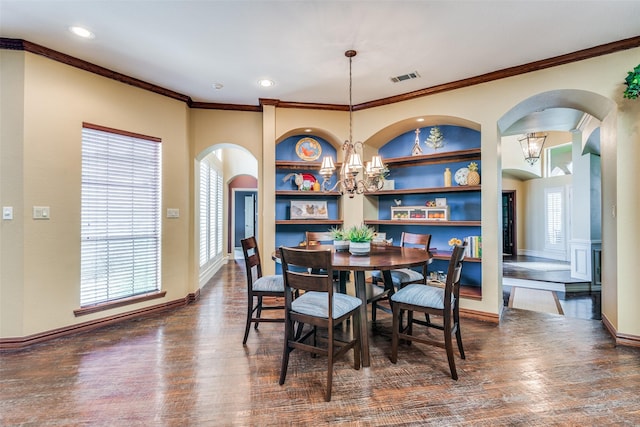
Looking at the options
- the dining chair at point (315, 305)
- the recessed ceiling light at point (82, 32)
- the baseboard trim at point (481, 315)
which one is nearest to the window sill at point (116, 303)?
the dining chair at point (315, 305)

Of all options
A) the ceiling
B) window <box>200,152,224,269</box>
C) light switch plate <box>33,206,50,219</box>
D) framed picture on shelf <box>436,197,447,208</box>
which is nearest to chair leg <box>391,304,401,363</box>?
framed picture on shelf <box>436,197,447,208</box>

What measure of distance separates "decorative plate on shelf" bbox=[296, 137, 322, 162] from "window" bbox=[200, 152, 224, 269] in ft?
6.07

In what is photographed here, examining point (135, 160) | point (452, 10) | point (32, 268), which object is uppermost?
point (452, 10)

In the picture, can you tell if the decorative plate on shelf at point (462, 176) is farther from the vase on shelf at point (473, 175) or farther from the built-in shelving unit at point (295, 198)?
the built-in shelving unit at point (295, 198)

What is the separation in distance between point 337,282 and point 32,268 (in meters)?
2.80

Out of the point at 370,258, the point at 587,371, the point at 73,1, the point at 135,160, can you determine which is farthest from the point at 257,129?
the point at 587,371

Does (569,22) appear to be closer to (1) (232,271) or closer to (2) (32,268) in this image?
(2) (32,268)

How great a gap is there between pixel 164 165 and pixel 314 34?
242 cm

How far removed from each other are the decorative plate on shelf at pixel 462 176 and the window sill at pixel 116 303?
391 centimetres

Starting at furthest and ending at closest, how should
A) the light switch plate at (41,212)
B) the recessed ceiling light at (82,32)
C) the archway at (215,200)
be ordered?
the archway at (215,200)
the light switch plate at (41,212)
the recessed ceiling light at (82,32)

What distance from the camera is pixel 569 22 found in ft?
8.06

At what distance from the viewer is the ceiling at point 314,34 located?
90.0 inches

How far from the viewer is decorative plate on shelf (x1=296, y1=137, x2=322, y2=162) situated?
4.59 m

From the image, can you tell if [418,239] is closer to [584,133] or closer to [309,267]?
[309,267]
